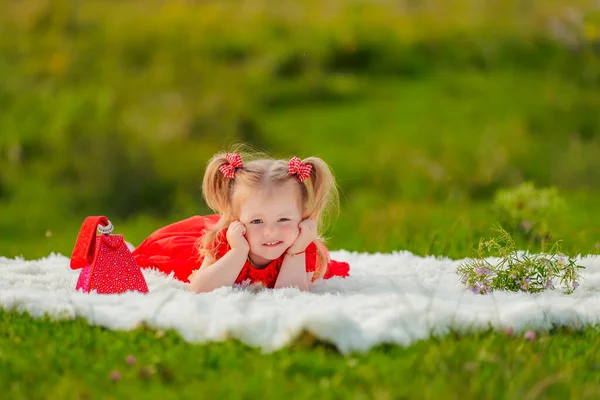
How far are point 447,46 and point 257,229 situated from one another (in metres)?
9.63

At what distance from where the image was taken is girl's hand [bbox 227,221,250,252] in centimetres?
347

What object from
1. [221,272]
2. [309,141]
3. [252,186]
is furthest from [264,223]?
[309,141]

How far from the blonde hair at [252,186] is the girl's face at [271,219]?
0.14ft

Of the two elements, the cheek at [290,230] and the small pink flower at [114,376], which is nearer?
the small pink flower at [114,376]

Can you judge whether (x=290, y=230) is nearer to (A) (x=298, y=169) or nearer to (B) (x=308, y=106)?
(A) (x=298, y=169)

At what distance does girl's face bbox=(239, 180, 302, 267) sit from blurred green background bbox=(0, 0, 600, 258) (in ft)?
5.10

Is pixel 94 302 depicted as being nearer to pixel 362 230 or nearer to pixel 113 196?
pixel 362 230

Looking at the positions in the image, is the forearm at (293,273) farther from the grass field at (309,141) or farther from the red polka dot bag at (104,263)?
the grass field at (309,141)

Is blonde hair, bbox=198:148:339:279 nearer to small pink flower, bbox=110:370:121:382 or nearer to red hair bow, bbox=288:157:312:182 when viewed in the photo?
red hair bow, bbox=288:157:312:182

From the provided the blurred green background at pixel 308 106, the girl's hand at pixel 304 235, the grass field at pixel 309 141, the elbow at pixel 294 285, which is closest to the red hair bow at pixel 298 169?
the girl's hand at pixel 304 235

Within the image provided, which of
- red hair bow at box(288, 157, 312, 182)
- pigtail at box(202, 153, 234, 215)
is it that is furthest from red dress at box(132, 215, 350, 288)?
red hair bow at box(288, 157, 312, 182)

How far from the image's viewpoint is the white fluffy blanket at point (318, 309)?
2.72 meters

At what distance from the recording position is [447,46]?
12586 millimetres

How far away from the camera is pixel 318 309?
2793 mm
